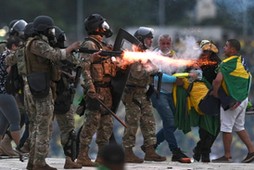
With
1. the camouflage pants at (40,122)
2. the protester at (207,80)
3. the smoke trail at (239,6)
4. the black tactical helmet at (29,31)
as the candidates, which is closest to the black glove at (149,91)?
the protester at (207,80)

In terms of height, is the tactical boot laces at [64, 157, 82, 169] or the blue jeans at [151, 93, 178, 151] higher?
the blue jeans at [151, 93, 178, 151]

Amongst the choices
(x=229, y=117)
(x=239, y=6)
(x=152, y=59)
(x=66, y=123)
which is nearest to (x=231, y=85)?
(x=229, y=117)

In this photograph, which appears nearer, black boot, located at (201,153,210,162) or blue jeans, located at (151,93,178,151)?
blue jeans, located at (151,93,178,151)

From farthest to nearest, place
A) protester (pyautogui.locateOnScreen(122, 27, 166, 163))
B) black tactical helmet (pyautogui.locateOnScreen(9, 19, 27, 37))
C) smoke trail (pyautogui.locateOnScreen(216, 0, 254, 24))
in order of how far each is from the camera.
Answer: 1. smoke trail (pyautogui.locateOnScreen(216, 0, 254, 24))
2. black tactical helmet (pyautogui.locateOnScreen(9, 19, 27, 37))
3. protester (pyautogui.locateOnScreen(122, 27, 166, 163))

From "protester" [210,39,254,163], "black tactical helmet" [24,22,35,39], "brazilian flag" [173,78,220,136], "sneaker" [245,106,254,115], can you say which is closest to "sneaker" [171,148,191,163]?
"brazilian flag" [173,78,220,136]

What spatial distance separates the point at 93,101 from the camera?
44.9ft

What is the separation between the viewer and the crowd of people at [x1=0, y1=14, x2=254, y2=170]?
42.2 feet

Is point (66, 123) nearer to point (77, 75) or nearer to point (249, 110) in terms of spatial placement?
point (77, 75)

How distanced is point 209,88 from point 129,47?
1720 mm

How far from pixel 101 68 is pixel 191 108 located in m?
2.17

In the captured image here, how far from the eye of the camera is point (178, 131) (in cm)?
1684

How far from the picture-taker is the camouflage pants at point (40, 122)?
1281 centimetres

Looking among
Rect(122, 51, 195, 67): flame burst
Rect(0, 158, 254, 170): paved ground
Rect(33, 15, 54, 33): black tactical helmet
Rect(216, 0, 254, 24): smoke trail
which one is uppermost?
Rect(216, 0, 254, 24): smoke trail

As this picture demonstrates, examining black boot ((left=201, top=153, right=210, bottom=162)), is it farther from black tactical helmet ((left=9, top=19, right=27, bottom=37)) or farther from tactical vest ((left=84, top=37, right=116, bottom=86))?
black tactical helmet ((left=9, top=19, right=27, bottom=37))
